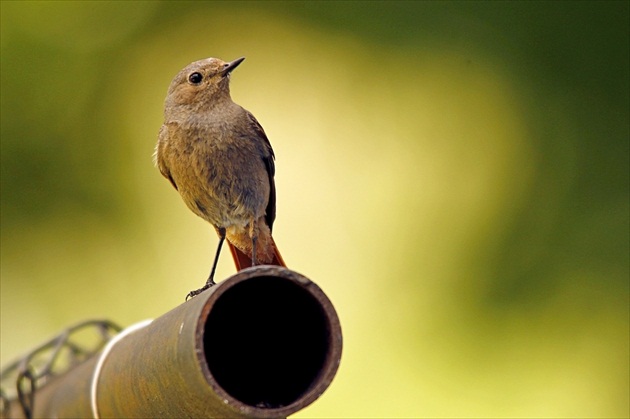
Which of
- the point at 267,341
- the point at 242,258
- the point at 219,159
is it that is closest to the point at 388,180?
the point at 242,258

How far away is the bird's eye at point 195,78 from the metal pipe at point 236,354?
1660mm

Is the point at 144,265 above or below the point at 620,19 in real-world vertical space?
below

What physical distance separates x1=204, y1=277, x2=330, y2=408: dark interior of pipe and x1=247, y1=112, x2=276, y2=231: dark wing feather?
64.0 inches

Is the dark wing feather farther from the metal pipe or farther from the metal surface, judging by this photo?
the metal pipe

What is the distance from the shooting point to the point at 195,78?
364cm

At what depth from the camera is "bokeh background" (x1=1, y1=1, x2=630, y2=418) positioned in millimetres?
4621

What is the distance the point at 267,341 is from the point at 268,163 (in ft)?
5.54

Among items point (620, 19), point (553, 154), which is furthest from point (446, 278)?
point (620, 19)

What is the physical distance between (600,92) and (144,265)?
2205mm

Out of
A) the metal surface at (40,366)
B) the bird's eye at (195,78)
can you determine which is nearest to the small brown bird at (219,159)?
the bird's eye at (195,78)

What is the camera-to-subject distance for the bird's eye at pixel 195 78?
363 centimetres

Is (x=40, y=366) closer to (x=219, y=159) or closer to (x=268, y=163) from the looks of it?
(x=219, y=159)

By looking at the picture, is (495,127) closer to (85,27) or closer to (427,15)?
(427,15)

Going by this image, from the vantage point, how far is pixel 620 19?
484 centimetres
